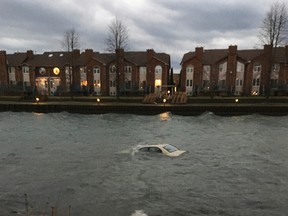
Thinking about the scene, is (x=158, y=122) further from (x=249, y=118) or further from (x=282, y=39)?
(x=282, y=39)

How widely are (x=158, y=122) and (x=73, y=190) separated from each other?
2737 centimetres

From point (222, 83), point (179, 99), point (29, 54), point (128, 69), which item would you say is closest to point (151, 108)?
point (179, 99)

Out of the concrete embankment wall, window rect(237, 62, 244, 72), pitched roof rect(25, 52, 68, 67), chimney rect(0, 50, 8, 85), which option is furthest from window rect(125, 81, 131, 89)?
chimney rect(0, 50, 8, 85)

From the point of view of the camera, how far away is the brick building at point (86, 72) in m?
A: 74.1

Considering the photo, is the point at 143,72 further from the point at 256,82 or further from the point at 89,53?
the point at 256,82

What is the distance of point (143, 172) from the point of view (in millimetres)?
22016

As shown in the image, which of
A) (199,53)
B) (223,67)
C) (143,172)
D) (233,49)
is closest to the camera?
(143,172)

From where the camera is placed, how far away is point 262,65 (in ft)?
229

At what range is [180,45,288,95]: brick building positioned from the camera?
2714 inches

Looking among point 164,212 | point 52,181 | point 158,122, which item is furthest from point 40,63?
point 164,212

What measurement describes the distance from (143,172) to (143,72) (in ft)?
182

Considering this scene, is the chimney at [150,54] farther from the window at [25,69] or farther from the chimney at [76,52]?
the window at [25,69]

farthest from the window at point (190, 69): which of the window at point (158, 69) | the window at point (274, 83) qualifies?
the window at point (274, 83)

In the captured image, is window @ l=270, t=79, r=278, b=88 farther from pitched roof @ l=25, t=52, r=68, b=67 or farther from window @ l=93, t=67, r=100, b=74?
pitched roof @ l=25, t=52, r=68, b=67
